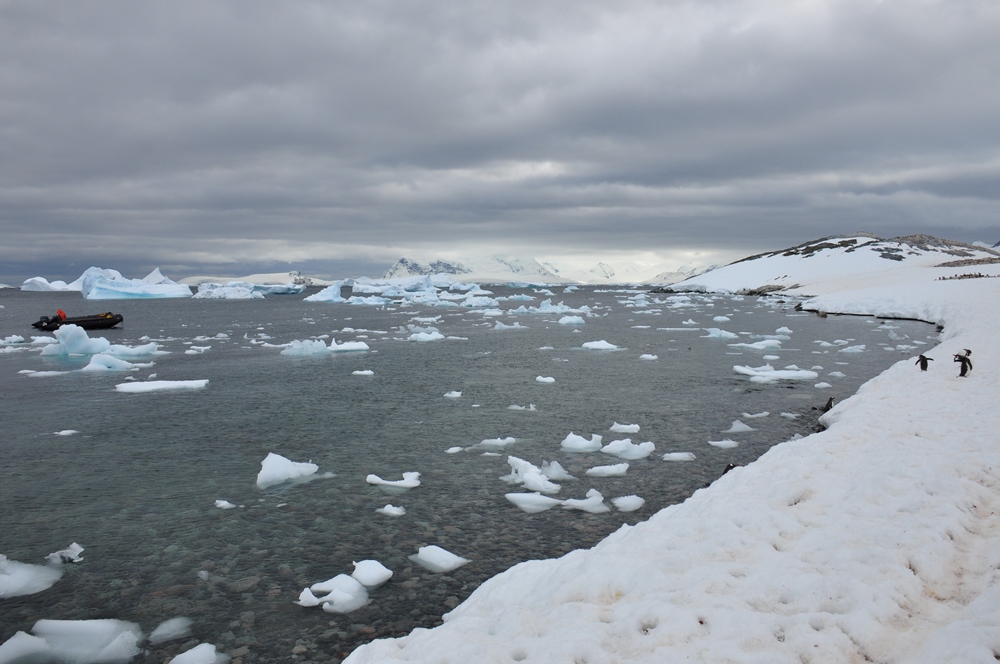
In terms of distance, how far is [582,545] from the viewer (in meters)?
7.33

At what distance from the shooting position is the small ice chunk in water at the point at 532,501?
A: 8.59m

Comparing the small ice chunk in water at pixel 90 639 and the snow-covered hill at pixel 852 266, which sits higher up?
the snow-covered hill at pixel 852 266

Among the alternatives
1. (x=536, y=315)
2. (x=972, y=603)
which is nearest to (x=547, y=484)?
(x=972, y=603)

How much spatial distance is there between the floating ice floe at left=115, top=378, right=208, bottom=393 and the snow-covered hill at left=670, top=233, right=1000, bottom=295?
6441 cm

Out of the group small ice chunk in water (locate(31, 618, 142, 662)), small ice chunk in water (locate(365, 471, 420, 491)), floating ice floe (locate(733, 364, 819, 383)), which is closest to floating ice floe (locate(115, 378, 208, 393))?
small ice chunk in water (locate(365, 471, 420, 491))

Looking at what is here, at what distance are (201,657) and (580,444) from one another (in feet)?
24.2

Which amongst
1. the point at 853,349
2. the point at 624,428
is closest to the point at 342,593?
the point at 624,428

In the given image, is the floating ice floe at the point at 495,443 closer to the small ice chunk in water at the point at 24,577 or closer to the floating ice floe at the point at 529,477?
the floating ice floe at the point at 529,477

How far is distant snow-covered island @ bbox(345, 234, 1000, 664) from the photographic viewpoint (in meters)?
4.21

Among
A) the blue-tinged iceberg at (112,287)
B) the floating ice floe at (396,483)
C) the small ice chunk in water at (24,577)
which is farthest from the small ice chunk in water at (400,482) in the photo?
the blue-tinged iceberg at (112,287)

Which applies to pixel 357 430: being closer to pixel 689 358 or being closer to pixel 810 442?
pixel 810 442

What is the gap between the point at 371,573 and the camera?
663 cm

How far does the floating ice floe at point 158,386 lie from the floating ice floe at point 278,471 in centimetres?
962

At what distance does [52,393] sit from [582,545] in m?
17.1
